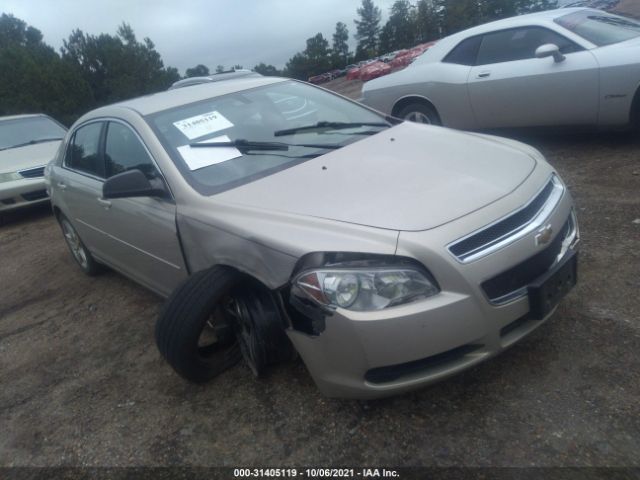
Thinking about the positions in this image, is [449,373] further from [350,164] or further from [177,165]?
[177,165]

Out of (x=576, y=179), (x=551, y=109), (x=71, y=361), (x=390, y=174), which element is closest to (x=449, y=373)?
(x=390, y=174)

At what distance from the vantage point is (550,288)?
7.80 feet

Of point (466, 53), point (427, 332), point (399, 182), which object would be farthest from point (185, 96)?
point (466, 53)

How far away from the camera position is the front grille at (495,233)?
2.23 meters

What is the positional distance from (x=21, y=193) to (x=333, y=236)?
711 centimetres

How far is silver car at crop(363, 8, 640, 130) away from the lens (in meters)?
5.05

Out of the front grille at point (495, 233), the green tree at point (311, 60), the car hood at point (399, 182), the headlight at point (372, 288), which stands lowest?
the green tree at point (311, 60)

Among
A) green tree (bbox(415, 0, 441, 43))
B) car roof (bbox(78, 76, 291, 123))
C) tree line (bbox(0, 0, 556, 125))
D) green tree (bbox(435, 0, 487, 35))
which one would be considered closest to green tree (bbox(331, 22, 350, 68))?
tree line (bbox(0, 0, 556, 125))

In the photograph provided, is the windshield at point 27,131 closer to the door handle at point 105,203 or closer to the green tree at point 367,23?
the door handle at point 105,203

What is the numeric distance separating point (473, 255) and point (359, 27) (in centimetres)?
9042

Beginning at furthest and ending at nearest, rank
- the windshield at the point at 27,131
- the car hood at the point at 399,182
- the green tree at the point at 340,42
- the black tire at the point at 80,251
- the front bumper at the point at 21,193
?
the green tree at the point at 340,42, the windshield at the point at 27,131, the front bumper at the point at 21,193, the black tire at the point at 80,251, the car hood at the point at 399,182

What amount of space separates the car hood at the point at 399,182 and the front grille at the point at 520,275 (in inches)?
12.3

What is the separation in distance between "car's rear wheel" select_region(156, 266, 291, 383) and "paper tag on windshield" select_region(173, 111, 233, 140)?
39.3 inches

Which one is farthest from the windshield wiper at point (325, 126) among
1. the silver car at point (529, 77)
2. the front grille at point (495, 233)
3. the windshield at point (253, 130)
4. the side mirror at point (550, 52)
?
the silver car at point (529, 77)
